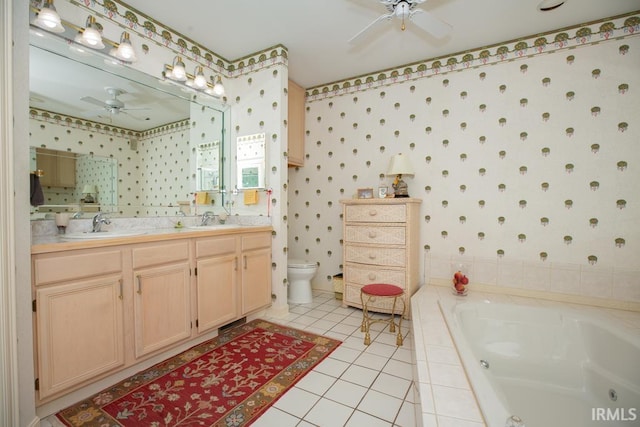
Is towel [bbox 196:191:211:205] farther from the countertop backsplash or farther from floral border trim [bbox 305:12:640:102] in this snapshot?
floral border trim [bbox 305:12:640:102]

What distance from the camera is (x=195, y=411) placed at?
1538 mm

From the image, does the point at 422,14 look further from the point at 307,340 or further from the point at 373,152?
the point at 307,340

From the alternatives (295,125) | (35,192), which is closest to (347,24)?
(295,125)

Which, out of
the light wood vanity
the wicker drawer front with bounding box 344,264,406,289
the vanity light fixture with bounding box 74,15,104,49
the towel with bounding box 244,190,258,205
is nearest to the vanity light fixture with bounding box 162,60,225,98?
the vanity light fixture with bounding box 74,15,104,49

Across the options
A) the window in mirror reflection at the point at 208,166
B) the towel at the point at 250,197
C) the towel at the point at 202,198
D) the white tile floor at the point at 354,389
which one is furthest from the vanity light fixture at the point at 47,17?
the white tile floor at the point at 354,389

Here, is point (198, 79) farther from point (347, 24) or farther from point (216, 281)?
point (216, 281)

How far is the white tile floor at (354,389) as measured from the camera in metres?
1.49

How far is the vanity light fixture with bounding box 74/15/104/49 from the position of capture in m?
1.96

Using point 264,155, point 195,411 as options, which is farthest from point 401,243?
point 195,411

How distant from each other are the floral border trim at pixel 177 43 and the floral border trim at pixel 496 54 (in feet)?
3.08

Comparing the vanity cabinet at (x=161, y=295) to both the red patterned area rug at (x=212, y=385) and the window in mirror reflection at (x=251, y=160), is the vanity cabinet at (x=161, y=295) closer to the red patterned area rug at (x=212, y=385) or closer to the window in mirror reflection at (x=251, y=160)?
the red patterned area rug at (x=212, y=385)

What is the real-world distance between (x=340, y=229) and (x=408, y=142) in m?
1.27

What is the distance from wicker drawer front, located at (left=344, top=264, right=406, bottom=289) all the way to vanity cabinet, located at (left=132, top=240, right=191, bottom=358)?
159 centimetres

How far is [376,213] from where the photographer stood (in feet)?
9.47
